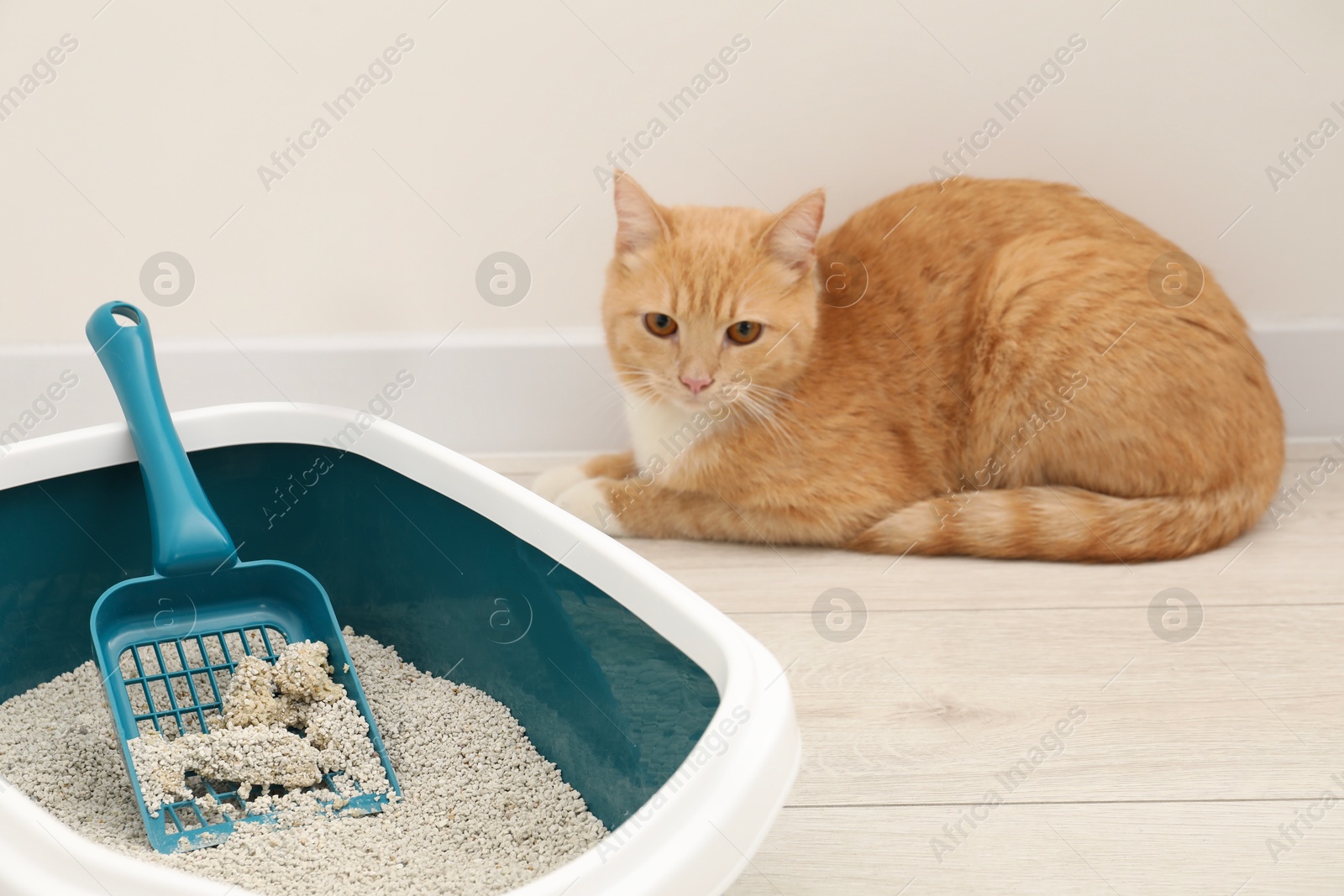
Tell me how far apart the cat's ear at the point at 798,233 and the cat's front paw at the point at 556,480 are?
445 millimetres

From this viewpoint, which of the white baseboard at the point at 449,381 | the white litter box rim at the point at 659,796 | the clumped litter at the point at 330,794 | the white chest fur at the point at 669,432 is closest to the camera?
the white litter box rim at the point at 659,796

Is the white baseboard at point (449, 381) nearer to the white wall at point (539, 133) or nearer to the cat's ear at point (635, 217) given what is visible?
the white wall at point (539, 133)

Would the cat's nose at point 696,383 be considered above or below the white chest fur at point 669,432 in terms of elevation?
above

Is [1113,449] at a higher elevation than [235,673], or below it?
higher

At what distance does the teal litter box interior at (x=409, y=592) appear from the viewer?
0.87 m

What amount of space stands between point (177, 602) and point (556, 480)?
576 millimetres

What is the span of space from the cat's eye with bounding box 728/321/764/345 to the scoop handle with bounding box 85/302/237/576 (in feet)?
2.14

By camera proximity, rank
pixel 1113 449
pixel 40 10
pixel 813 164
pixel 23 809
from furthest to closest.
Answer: pixel 813 164, pixel 40 10, pixel 1113 449, pixel 23 809

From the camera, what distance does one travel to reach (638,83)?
1.53 meters

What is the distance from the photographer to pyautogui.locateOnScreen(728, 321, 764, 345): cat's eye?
4.43 ft

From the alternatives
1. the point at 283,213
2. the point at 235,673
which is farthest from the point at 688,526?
the point at 283,213

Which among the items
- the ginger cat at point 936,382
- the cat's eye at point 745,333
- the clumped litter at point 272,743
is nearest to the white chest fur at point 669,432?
the ginger cat at point 936,382

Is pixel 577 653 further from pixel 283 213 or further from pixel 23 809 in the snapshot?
pixel 283 213

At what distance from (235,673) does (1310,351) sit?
5.31 feet
